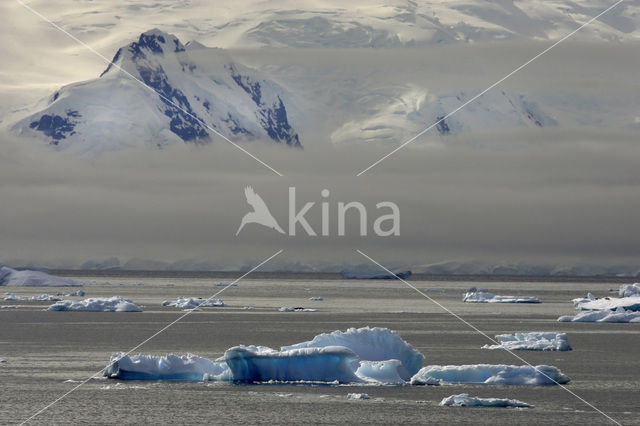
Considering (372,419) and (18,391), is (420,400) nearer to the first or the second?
(372,419)

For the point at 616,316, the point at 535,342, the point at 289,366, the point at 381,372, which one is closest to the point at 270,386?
the point at 289,366

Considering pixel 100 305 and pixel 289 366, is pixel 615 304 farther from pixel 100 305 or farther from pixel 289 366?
pixel 289 366

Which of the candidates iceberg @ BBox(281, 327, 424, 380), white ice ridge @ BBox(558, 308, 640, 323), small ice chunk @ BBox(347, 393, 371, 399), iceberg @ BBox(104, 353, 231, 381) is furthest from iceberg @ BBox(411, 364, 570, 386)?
white ice ridge @ BBox(558, 308, 640, 323)

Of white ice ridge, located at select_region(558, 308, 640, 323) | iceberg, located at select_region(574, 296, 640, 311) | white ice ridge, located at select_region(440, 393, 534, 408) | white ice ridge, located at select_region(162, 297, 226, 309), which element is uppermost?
white ice ridge, located at select_region(162, 297, 226, 309)

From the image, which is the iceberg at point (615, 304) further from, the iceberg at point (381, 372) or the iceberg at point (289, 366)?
the iceberg at point (289, 366)

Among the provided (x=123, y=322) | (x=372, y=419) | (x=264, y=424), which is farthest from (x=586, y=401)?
(x=123, y=322)

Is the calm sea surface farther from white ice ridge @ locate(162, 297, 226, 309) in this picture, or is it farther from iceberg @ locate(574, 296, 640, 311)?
white ice ridge @ locate(162, 297, 226, 309)
